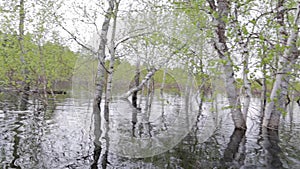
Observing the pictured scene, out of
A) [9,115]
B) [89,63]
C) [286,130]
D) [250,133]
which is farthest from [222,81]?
[9,115]

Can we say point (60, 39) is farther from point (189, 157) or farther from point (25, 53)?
point (189, 157)

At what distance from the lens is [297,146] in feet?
32.0

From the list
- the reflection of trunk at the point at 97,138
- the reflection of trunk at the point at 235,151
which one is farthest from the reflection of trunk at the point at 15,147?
the reflection of trunk at the point at 235,151

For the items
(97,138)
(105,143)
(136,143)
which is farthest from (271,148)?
(97,138)

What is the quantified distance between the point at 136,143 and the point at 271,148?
4.47m

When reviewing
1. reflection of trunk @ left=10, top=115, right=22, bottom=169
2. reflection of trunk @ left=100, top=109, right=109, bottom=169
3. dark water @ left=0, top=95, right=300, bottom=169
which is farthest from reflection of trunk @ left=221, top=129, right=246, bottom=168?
reflection of trunk @ left=10, top=115, right=22, bottom=169

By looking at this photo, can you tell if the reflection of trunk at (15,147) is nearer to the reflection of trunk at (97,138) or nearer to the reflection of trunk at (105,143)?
the reflection of trunk at (97,138)

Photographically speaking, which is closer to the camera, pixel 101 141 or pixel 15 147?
pixel 15 147

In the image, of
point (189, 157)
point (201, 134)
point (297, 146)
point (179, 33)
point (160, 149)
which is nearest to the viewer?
point (189, 157)

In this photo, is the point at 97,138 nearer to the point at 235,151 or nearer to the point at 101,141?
the point at 101,141

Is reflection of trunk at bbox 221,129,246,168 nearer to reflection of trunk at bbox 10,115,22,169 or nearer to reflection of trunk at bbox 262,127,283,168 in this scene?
reflection of trunk at bbox 262,127,283,168

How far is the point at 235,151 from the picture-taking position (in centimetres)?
886

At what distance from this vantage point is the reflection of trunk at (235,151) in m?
7.70

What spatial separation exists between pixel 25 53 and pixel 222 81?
9627mm
